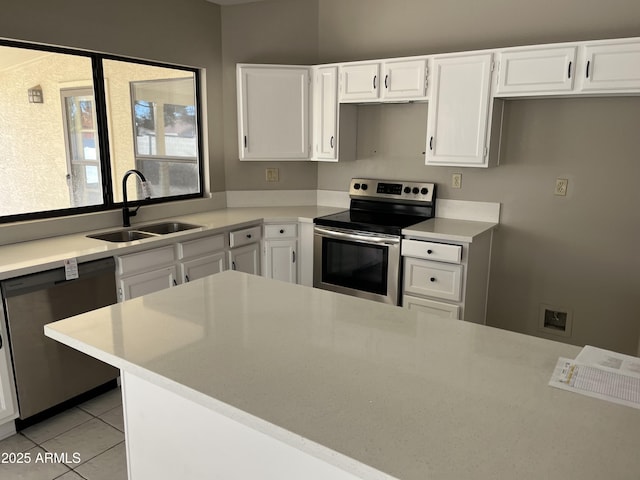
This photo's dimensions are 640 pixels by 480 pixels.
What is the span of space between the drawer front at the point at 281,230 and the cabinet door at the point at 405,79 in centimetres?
123

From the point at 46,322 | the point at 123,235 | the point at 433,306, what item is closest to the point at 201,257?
the point at 123,235

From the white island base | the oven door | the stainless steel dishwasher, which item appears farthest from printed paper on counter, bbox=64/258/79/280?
the oven door

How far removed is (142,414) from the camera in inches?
61.1

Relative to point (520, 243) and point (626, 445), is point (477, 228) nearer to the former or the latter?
point (520, 243)

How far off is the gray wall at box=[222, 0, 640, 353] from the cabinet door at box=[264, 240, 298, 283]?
98 cm

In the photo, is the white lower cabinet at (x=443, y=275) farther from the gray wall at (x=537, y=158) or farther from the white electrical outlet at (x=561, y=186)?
the white electrical outlet at (x=561, y=186)

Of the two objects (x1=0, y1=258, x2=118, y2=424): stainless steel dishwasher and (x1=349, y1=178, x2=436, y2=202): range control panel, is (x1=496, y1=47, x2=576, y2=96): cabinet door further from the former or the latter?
(x1=0, y1=258, x2=118, y2=424): stainless steel dishwasher

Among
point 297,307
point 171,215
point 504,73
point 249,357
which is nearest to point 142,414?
point 249,357

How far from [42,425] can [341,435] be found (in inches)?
90.7

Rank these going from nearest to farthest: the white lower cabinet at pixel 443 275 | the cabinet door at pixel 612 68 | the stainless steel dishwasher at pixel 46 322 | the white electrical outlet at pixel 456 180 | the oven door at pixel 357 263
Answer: the stainless steel dishwasher at pixel 46 322 → the cabinet door at pixel 612 68 → the white lower cabinet at pixel 443 275 → the oven door at pixel 357 263 → the white electrical outlet at pixel 456 180

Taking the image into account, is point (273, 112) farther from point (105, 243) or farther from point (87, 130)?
point (105, 243)

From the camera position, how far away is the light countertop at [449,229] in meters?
3.08

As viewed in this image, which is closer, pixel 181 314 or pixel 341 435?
pixel 341 435

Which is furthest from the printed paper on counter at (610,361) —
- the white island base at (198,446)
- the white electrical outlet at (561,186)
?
the white electrical outlet at (561,186)
